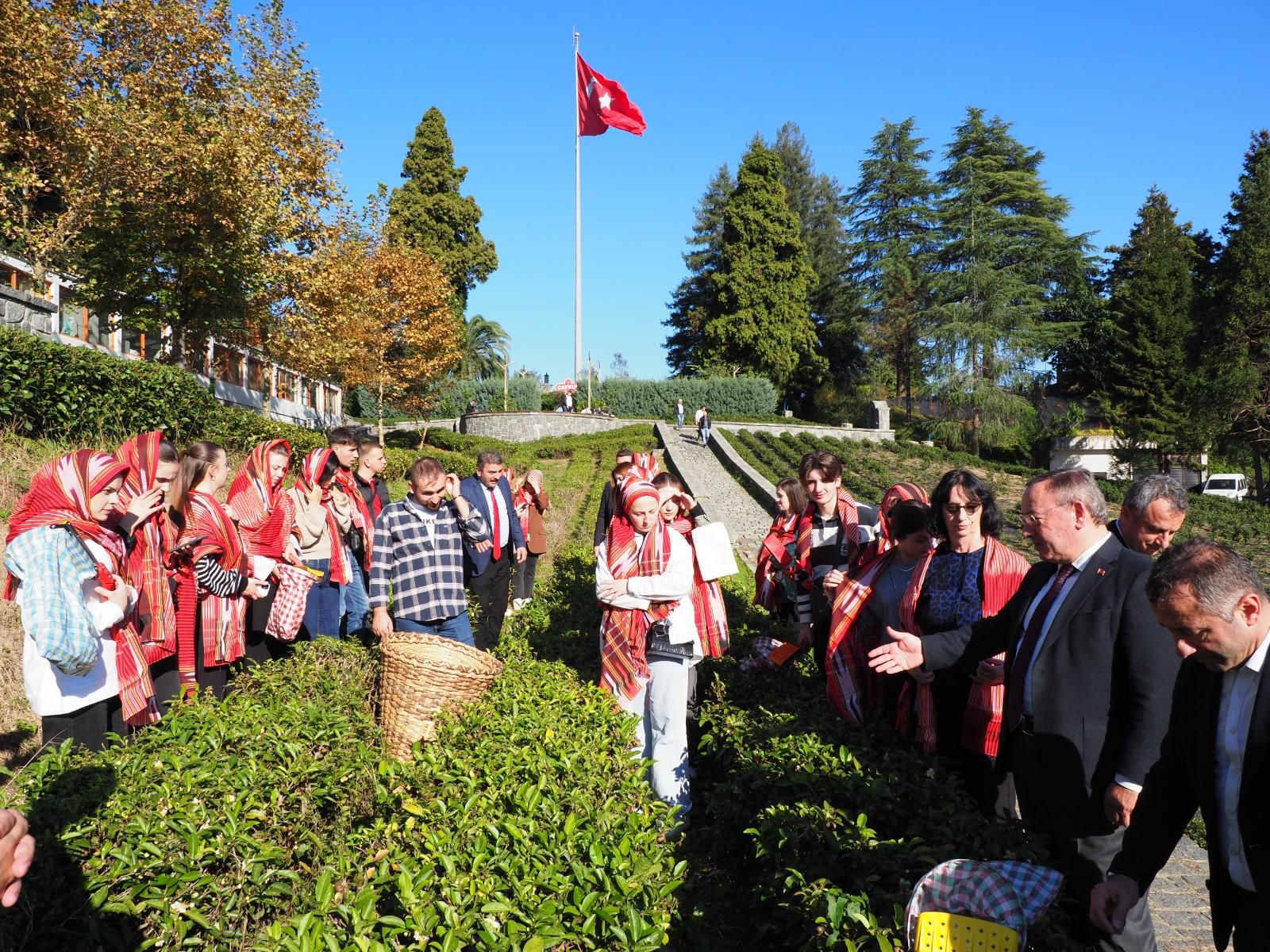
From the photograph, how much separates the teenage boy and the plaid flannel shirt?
1.06m

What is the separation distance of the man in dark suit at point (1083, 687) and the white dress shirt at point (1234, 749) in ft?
1.40

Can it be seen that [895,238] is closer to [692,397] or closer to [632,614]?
[692,397]

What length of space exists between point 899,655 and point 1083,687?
0.70 m

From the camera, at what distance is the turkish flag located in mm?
31375

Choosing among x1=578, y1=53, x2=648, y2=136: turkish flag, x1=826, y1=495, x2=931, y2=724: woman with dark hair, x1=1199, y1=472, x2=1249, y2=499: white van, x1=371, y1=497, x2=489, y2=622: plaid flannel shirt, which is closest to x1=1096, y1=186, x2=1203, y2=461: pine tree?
x1=1199, y1=472, x2=1249, y2=499: white van

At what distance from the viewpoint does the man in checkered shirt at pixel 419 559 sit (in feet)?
18.0

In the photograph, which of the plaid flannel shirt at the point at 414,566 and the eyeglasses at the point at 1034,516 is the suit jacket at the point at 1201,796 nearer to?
the eyeglasses at the point at 1034,516

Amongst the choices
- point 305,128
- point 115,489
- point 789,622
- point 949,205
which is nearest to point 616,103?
point 305,128

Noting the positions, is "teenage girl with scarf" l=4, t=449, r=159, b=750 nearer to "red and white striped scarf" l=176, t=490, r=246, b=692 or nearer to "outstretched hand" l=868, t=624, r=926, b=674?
"red and white striped scarf" l=176, t=490, r=246, b=692

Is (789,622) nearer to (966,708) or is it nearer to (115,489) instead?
(966,708)

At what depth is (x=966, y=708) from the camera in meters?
4.00

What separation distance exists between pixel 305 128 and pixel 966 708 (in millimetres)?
20868

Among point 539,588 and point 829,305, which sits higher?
point 829,305

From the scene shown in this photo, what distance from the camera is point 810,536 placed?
223 inches
